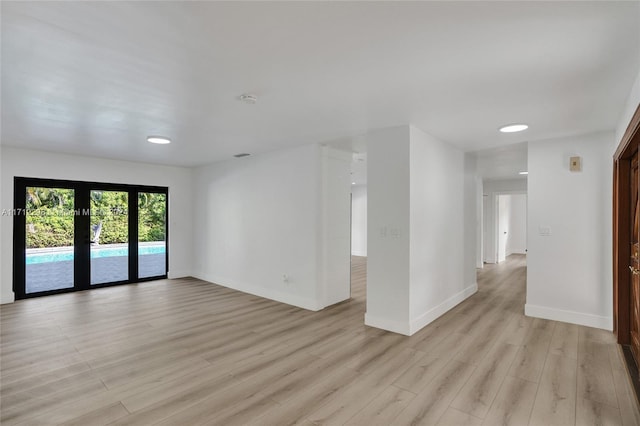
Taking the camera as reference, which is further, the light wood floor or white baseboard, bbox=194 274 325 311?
white baseboard, bbox=194 274 325 311

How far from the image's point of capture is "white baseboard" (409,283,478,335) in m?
3.75

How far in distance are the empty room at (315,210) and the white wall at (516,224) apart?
6494 millimetres

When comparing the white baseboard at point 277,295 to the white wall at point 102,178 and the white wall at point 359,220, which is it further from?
the white wall at point 359,220

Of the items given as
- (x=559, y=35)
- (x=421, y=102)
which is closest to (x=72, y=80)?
(x=421, y=102)

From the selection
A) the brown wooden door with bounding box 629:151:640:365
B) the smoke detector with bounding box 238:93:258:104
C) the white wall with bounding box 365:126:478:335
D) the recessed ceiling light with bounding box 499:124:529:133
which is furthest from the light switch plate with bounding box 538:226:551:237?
the smoke detector with bounding box 238:93:258:104

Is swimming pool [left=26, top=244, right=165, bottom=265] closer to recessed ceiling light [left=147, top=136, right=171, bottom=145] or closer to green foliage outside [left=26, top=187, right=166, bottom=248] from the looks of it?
green foliage outside [left=26, top=187, right=166, bottom=248]

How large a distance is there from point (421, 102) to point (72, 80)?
9.27ft

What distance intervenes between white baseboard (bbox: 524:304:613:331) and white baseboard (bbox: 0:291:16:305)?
767 cm

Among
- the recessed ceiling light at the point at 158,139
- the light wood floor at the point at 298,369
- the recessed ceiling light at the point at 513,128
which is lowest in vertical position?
the light wood floor at the point at 298,369

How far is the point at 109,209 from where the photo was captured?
6164 mm

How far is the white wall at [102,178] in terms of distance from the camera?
5.00m

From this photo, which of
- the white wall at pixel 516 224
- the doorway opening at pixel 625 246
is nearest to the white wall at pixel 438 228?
the doorway opening at pixel 625 246

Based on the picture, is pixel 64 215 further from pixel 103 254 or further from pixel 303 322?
pixel 303 322

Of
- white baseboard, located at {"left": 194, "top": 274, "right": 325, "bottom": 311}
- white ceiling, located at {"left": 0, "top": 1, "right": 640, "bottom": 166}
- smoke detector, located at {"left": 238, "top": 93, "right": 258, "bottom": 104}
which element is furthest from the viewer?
white baseboard, located at {"left": 194, "top": 274, "right": 325, "bottom": 311}
